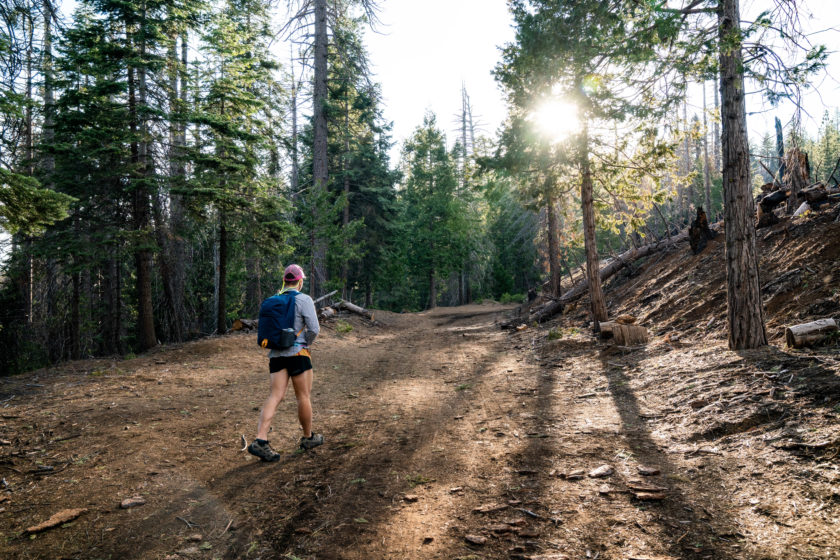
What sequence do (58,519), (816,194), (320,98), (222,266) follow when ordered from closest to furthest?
(58,519) < (816,194) < (222,266) < (320,98)

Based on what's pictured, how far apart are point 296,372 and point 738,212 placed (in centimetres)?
683

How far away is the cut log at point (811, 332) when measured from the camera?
5336 mm

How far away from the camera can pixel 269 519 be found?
10.8 feet

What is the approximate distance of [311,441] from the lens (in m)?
4.85

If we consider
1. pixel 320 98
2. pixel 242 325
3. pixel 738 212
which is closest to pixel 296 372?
pixel 738 212

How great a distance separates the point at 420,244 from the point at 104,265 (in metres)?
23.4

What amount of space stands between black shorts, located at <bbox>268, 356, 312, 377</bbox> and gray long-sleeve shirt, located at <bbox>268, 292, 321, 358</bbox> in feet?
0.17

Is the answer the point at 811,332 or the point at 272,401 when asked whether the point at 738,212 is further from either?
the point at 272,401

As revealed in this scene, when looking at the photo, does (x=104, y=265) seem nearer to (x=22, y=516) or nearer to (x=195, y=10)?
(x=195, y=10)

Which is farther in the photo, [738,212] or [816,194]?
[816,194]

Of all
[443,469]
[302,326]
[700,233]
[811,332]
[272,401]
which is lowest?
[443,469]

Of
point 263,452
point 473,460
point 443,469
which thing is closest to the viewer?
point 443,469

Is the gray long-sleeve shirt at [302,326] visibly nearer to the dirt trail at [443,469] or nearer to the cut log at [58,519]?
the dirt trail at [443,469]

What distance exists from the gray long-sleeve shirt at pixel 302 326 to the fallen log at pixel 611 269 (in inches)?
455
